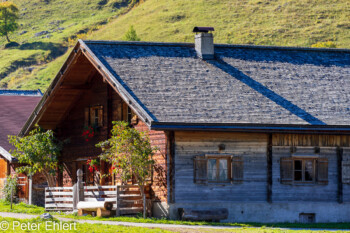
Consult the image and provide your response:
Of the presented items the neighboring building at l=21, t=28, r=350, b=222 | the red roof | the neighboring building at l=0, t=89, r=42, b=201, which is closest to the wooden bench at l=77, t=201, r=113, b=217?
the neighboring building at l=21, t=28, r=350, b=222

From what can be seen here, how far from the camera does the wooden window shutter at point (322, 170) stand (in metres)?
30.2

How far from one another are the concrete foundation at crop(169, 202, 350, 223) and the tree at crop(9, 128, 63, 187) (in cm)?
787

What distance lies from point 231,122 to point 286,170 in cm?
325

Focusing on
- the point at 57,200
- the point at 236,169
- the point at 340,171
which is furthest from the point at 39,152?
the point at 340,171

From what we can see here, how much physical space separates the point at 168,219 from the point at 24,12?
153811mm

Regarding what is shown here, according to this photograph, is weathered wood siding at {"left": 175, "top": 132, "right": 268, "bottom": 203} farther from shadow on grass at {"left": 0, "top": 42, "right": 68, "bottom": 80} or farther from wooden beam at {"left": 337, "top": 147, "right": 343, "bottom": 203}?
shadow on grass at {"left": 0, "top": 42, "right": 68, "bottom": 80}

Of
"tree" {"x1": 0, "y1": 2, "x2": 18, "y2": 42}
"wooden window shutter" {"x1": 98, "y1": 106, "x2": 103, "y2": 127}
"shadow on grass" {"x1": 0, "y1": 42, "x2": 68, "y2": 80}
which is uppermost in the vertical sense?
"tree" {"x1": 0, "y1": 2, "x2": 18, "y2": 42}

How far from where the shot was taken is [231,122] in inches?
1123

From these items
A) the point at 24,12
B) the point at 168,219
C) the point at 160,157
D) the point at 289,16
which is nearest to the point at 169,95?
the point at 160,157

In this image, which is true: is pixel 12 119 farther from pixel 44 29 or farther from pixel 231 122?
pixel 44 29

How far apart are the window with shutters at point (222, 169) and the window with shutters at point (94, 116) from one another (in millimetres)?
6433

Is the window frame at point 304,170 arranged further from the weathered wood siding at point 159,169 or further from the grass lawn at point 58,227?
the grass lawn at point 58,227

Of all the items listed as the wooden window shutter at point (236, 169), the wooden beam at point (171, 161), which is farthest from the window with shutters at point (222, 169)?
the wooden beam at point (171, 161)

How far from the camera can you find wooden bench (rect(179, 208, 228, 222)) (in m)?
28.1
